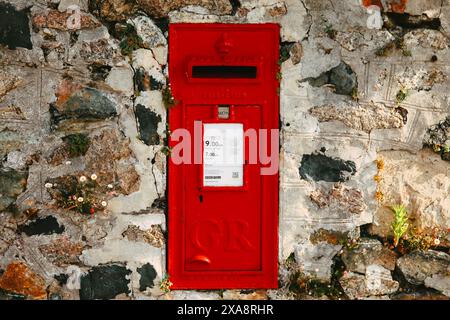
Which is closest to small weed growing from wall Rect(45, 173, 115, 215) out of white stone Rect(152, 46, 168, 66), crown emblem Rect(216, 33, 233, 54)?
white stone Rect(152, 46, 168, 66)

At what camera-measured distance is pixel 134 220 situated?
3.60 m

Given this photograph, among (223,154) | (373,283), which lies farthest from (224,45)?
(373,283)

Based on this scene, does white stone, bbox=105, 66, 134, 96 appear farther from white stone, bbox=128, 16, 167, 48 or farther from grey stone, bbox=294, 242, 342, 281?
grey stone, bbox=294, 242, 342, 281

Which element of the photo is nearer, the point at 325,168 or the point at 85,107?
the point at 85,107

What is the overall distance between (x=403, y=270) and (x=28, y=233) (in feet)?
8.95

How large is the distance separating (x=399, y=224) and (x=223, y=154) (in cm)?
137

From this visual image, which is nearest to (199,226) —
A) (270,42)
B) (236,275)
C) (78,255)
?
(236,275)

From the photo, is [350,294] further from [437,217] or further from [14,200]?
[14,200]

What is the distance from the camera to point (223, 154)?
3.59 meters

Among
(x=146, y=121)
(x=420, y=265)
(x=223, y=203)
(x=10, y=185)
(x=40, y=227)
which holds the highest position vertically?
(x=146, y=121)

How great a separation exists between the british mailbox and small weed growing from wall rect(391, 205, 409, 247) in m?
0.87

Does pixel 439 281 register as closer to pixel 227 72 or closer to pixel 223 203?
pixel 223 203

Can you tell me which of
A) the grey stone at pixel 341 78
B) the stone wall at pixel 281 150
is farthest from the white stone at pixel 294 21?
the grey stone at pixel 341 78

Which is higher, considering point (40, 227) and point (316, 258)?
point (40, 227)
